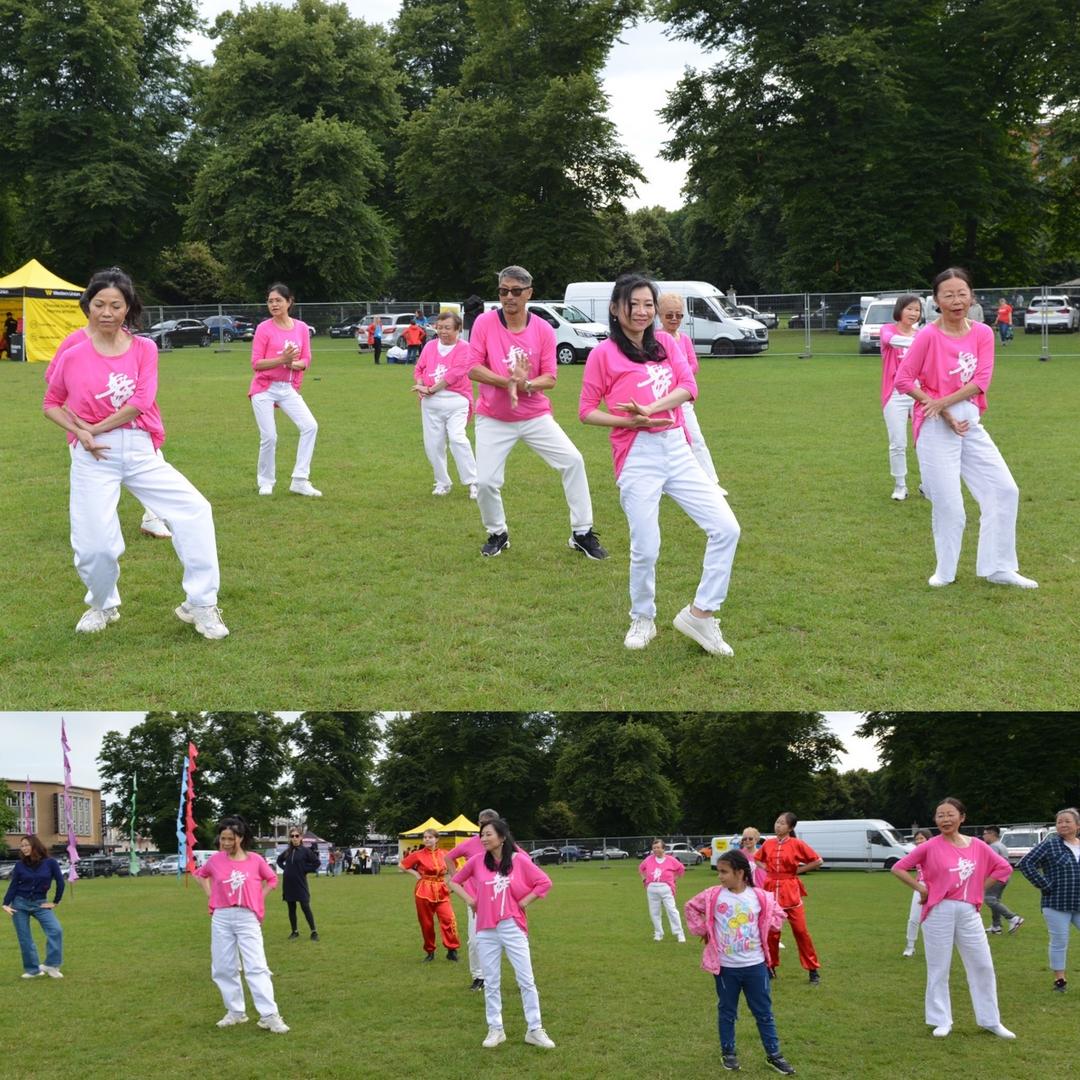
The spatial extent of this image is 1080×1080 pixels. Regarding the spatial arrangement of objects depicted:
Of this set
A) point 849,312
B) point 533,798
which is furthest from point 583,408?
point 849,312

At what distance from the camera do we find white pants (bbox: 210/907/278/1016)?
25.1 feet

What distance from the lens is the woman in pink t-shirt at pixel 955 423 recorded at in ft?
29.5

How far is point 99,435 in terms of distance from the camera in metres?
7.93

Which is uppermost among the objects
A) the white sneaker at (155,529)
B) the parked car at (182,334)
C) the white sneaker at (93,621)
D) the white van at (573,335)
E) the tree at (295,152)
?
the tree at (295,152)

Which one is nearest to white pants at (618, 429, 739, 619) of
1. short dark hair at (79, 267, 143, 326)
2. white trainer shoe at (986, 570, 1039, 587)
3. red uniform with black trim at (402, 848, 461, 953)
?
white trainer shoe at (986, 570, 1039, 587)

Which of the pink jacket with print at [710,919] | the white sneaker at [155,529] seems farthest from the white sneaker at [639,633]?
the white sneaker at [155,529]

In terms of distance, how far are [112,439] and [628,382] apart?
10.9 feet

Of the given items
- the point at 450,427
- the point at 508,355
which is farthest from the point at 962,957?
the point at 450,427

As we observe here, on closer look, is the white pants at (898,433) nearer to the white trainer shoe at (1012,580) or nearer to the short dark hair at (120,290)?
the white trainer shoe at (1012,580)

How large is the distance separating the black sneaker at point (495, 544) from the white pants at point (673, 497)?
102 inches

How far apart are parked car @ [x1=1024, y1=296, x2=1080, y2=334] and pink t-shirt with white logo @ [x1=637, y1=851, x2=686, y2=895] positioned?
28560 mm

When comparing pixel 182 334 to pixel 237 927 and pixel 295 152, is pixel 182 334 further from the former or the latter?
pixel 237 927

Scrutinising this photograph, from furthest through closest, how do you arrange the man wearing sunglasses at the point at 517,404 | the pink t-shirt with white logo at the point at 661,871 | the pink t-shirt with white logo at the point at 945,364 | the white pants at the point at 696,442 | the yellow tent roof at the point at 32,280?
the yellow tent roof at the point at 32,280 → the pink t-shirt with white logo at the point at 661,871 → the white pants at the point at 696,442 → the man wearing sunglasses at the point at 517,404 → the pink t-shirt with white logo at the point at 945,364

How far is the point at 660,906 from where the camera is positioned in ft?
41.8
